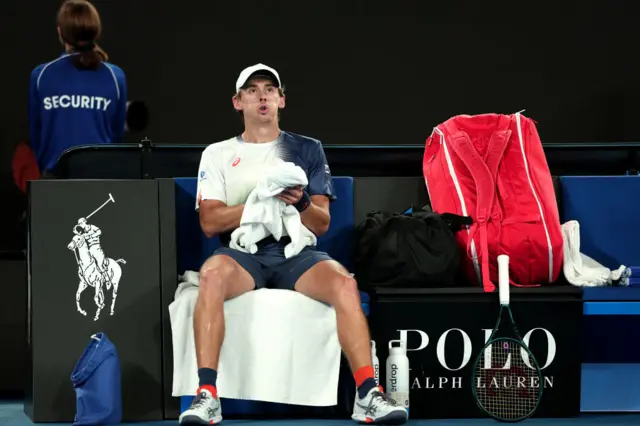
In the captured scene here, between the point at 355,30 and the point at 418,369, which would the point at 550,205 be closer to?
the point at 418,369

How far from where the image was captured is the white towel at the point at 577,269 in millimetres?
4422

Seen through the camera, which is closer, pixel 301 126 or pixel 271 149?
pixel 271 149

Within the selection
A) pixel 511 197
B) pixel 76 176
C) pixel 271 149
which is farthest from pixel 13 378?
pixel 511 197

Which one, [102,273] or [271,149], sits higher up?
[271,149]

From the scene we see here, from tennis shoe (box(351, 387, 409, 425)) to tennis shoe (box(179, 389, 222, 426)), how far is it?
18.9 inches

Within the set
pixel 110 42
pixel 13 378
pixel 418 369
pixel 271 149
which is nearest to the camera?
pixel 418 369

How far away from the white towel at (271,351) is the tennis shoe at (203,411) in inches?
6.0

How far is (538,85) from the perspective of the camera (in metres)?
6.26

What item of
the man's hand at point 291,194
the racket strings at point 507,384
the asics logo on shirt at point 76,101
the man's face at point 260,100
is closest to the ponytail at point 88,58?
the asics logo on shirt at point 76,101

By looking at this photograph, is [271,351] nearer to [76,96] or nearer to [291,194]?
[291,194]

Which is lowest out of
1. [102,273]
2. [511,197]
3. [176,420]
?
[176,420]

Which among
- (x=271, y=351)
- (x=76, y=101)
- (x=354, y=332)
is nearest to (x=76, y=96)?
(x=76, y=101)

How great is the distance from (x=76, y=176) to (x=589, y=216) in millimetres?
2024

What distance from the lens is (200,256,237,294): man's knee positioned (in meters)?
4.13
